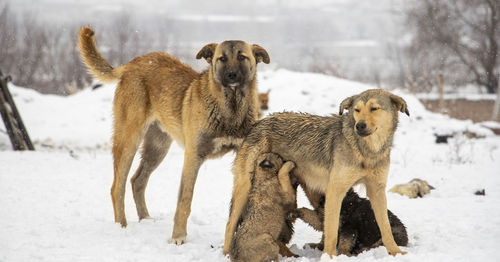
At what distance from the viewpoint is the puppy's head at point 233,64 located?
568cm

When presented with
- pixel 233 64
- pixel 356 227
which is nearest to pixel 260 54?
pixel 233 64

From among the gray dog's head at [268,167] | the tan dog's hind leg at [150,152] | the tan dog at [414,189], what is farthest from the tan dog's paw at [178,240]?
the tan dog at [414,189]

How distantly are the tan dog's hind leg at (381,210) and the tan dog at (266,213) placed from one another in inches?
38.0

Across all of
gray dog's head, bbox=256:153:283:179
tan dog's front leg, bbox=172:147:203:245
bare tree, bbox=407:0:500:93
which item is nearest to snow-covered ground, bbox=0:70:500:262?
tan dog's front leg, bbox=172:147:203:245

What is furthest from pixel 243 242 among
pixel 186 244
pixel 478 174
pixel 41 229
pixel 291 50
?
pixel 291 50

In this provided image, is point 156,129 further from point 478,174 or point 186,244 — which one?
point 478,174

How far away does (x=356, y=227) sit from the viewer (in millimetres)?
5402

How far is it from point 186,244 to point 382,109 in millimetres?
2975

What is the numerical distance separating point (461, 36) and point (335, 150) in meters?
32.8

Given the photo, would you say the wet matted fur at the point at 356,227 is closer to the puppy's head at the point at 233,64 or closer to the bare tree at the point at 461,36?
the puppy's head at the point at 233,64

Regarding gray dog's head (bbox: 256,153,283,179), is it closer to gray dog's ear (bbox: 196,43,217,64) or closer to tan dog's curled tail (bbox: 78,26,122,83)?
gray dog's ear (bbox: 196,43,217,64)

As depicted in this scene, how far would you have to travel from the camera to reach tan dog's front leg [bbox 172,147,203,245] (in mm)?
5852

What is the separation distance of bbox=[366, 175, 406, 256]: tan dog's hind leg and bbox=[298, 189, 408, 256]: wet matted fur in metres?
0.29

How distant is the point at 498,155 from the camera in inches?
503
